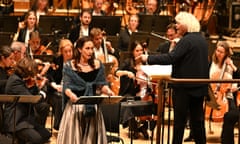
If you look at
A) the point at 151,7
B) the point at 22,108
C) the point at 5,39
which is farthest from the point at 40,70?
the point at 151,7

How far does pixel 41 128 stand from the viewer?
25.5 ft

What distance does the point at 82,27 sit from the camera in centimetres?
1057

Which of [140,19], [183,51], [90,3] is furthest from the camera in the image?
[90,3]

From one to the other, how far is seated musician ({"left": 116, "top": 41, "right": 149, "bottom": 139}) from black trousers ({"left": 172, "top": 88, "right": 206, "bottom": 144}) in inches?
52.3

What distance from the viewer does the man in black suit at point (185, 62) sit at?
7.22 m

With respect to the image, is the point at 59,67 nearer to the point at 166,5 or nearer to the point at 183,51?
the point at 183,51

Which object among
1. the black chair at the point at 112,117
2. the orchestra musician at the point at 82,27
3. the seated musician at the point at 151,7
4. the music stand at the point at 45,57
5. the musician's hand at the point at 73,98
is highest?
the seated musician at the point at 151,7

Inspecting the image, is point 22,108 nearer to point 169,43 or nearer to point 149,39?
point 169,43

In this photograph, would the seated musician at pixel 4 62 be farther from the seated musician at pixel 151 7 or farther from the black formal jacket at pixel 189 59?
the seated musician at pixel 151 7

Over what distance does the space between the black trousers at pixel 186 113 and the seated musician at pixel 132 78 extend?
4.36 feet

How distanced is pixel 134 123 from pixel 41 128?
4.69ft

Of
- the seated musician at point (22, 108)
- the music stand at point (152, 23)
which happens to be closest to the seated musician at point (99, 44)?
the music stand at point (152, 23)

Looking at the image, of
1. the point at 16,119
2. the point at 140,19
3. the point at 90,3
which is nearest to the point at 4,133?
the point at 16,119

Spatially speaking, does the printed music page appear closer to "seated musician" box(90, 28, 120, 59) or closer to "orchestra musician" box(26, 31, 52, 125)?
"orchestra musician" box(26, 31, 52, 125)
